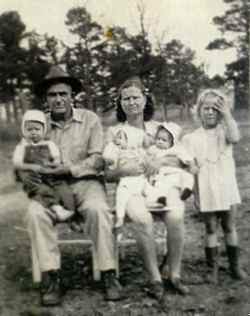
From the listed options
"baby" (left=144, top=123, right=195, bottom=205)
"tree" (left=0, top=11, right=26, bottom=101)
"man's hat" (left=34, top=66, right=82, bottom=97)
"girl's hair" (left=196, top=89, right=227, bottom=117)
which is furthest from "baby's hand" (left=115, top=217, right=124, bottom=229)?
"tree" (left=0, top=11, right=26, bottom=101)

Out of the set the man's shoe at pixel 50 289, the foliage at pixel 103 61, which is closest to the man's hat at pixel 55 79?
the foliage at pixel 103 61

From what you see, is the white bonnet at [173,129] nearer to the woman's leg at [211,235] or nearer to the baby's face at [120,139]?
the baby's face at [120,139]

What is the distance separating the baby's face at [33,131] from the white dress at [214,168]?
3.35 feet

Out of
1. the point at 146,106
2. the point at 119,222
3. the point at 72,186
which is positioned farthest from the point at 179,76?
the point at 119,222

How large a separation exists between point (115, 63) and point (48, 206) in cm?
128

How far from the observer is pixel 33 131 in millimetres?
2945

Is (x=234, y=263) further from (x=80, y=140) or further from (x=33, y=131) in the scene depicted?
(x=33, y=131)

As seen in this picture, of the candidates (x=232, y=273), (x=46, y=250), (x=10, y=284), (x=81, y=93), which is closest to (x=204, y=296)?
(x=232, y=273)

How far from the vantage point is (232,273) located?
2.98 m

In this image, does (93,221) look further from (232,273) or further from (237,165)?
(237,165)

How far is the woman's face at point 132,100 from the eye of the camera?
303 centimetres

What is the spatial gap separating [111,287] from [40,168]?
0.92 meters

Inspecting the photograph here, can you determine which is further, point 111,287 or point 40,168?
point 40,168

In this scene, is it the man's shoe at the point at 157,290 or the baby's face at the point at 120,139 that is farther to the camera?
the baby's face at the point at 120,139
